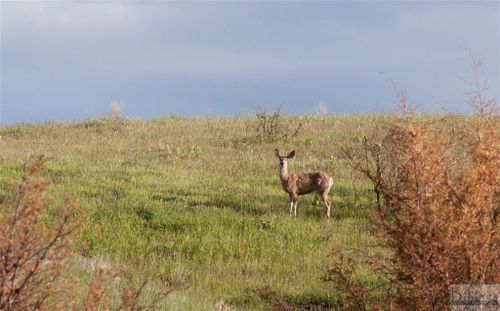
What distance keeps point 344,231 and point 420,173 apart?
8003 millimetres

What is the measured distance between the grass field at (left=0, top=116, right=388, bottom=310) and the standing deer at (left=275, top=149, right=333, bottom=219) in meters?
0.45

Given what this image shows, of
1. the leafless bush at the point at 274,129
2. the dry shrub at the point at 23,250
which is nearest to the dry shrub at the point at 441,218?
the dry shrub at the point at 23,250

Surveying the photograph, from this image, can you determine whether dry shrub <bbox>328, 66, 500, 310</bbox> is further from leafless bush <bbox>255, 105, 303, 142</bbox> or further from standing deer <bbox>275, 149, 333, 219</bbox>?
leafless bush <bbox>255, 105, 303, 142</bbox>

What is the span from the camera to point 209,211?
53.2 ft

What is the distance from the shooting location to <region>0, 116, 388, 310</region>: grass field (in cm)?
1232

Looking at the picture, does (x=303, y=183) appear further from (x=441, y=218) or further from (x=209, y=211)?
(x=441, y=218)

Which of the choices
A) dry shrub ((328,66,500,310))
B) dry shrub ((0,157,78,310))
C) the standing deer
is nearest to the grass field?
the standing deer

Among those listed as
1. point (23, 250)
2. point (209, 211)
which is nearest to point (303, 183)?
point (209, 211)

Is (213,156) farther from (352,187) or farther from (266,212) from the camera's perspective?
(266,212)

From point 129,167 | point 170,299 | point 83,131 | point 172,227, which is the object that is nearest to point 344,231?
point 172,227

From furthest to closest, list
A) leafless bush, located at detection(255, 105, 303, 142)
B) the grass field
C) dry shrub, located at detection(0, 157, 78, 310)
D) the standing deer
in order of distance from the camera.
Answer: leafless bush, located at detection(255, 105, 303, 142) < the standing deer < the grass field < dry shrub, located at detection(0, 157, 78, 310)

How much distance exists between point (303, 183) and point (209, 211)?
6.56 ft

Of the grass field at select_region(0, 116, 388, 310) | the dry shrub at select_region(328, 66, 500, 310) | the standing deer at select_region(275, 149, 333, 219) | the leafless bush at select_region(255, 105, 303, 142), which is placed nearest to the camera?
the dry shrub at select_region(328, 66, 500, 310)

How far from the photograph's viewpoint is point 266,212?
16.4 metres
